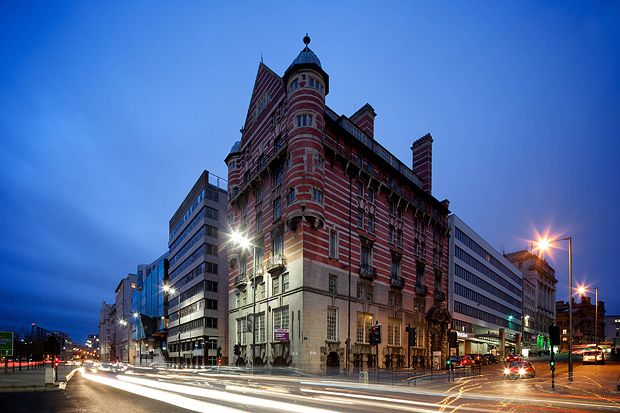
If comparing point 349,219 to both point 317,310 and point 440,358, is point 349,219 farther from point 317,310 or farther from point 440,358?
point 440,358

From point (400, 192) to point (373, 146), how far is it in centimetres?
723

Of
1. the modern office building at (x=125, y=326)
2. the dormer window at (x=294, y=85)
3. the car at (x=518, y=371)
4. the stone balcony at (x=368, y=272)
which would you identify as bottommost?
the modern office building at (x=125, y=326)

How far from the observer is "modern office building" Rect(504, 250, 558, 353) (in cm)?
11712

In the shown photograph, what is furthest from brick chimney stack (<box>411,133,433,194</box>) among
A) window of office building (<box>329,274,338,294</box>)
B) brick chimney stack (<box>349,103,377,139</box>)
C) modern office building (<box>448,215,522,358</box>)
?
window of office building (<box>329,274,338,294</box>)

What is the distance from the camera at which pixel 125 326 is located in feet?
504

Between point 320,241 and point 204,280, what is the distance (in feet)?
111

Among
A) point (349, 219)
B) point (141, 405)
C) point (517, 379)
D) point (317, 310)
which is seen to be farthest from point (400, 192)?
point (141, 405)

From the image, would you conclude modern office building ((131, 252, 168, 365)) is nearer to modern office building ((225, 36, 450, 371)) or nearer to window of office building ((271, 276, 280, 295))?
modern office building ((225, 36, 450, 371))

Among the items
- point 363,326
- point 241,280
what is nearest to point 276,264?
point 241,280

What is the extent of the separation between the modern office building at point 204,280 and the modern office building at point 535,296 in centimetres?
7958

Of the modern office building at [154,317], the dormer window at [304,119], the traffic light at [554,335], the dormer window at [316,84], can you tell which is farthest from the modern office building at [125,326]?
the traffic light at [554,335]

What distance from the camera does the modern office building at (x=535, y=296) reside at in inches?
4611

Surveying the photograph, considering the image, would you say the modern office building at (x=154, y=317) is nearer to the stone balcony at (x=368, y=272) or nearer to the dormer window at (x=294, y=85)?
the stone balcony at (x=368, y=272)

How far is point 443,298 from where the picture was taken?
66.1 meters
